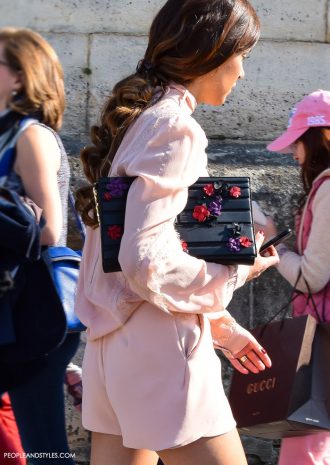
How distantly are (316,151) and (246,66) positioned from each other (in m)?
1.13

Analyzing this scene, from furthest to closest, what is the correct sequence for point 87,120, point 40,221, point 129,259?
point 87,120
point 40,221
point 129,259

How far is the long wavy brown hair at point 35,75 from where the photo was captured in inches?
146

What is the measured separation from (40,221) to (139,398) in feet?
3.31

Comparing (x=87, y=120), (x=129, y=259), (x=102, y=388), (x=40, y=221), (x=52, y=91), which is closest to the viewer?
(x=129, y=259)

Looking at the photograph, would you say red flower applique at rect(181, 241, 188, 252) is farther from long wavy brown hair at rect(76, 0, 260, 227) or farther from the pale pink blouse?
long wavy brown hair at rect(76, 0, 260, 227)

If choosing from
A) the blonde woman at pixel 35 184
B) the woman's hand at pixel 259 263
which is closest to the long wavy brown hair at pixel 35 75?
the blonde woman at pixel 35 184

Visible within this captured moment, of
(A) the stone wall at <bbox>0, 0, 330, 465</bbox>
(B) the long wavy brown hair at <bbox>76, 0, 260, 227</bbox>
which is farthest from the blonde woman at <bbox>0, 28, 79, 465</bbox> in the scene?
(A) the stone wall at <bbox>0, 0, 330, 465</bbox>

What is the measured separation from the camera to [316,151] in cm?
425

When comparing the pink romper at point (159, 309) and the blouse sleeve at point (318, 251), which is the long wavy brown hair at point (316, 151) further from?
the pink romper at point (159, 309)

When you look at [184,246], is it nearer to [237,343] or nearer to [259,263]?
[259,263]

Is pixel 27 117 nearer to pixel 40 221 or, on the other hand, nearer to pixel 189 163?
pixel 40 221

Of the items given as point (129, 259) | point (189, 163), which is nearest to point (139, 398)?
point (129, 259)

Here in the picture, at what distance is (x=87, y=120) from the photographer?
516 centimetres

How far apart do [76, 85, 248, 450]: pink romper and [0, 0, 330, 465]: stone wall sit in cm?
235
